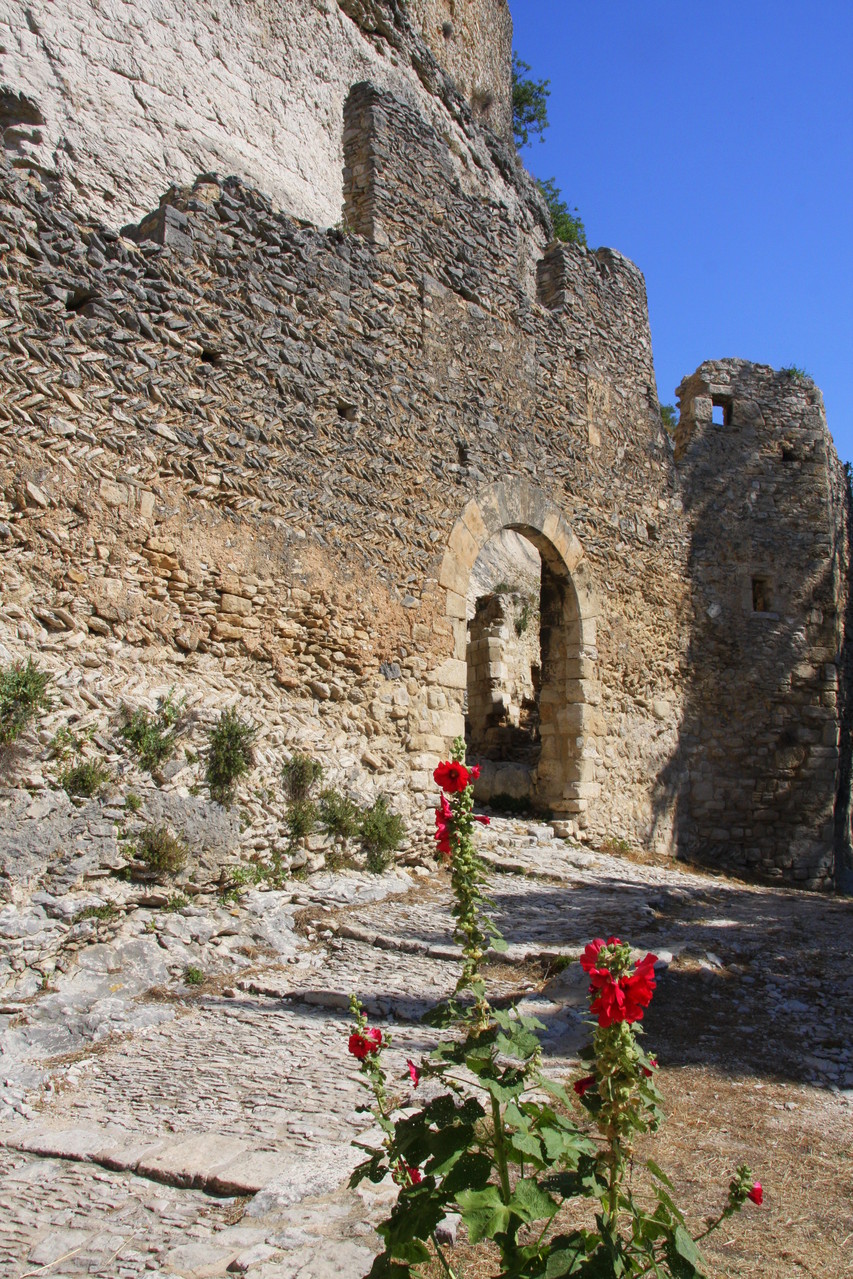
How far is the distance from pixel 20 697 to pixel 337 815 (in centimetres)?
244

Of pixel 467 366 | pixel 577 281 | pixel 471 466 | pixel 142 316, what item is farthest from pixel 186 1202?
pixel 577 281

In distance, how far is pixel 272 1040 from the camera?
3.80 metres

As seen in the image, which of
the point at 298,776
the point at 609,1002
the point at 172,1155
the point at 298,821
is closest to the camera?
the point at 609,1002

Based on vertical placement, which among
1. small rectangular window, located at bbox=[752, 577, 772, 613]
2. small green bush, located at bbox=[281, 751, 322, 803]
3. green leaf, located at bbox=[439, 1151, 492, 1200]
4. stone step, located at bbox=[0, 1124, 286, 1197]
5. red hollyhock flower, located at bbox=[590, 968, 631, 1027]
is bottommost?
stone step, located at bbox=[0, 1124, 286, 1197]

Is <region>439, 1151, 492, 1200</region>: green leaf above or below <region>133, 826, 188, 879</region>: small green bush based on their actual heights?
below

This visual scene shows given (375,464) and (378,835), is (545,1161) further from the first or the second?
(375,464)

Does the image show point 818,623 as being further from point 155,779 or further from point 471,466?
point 155,779

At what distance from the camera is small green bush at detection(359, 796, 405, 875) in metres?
6.52

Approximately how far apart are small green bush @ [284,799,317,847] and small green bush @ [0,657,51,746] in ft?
6.13

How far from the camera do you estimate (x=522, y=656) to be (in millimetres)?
11430

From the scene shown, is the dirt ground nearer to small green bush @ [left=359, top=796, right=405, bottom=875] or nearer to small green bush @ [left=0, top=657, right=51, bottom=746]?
small green bush @ [left=359, top=796, right=405, bottom=875]

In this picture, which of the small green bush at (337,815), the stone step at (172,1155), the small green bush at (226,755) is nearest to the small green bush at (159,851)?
the small green bush at (226,755)

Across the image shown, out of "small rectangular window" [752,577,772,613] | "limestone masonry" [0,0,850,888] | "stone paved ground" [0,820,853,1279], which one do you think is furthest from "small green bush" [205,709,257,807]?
"small rectangular window" [752,577,772,613]

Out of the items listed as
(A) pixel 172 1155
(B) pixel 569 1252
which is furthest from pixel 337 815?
(B) pixel 569 1252
